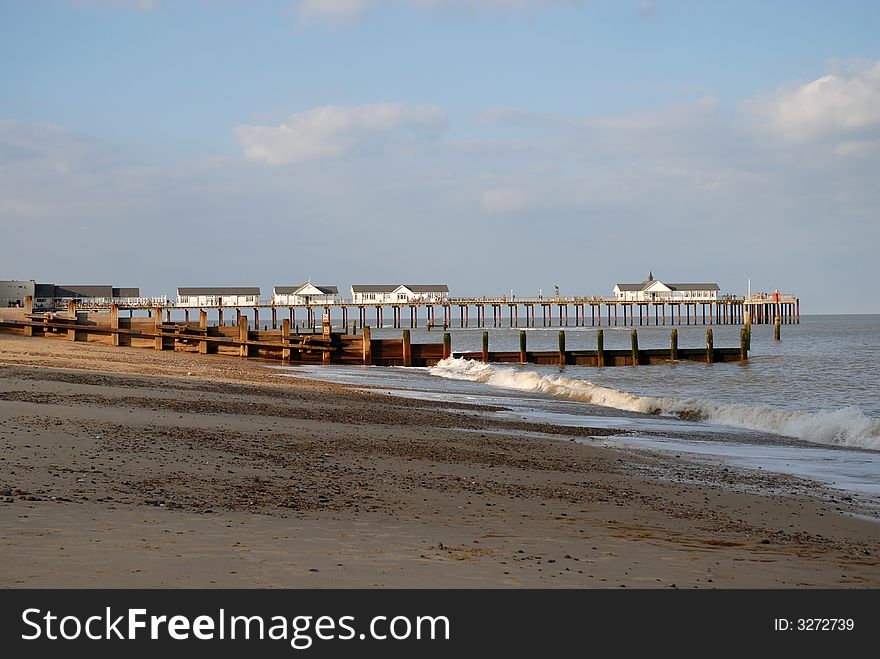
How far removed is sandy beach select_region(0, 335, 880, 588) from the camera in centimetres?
503

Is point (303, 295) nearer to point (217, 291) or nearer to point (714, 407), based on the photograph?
point (217, 291)

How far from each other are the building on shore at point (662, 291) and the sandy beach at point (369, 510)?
12764 centimetres

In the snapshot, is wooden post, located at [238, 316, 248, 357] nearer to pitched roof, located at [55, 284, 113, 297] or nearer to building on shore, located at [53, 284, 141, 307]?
building on shore, located at [53, 284, 141, 307]

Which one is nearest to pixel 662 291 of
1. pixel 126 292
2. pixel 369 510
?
pixel 126 292

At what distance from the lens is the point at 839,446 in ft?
49.5

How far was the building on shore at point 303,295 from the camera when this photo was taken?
127188 mm

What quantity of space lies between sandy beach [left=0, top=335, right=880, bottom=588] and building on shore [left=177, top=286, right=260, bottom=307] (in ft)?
363

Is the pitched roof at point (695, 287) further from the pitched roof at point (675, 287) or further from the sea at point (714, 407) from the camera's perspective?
the sea at point (714, 407)

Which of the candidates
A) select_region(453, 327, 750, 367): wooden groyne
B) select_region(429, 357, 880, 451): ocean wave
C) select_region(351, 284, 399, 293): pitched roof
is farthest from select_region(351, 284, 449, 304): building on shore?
select_region(429, 357, 880, 451): ocean wave

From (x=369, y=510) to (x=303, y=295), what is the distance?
4901 inches

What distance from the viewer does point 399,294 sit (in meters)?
130

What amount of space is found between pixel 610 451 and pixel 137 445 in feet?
20.8
